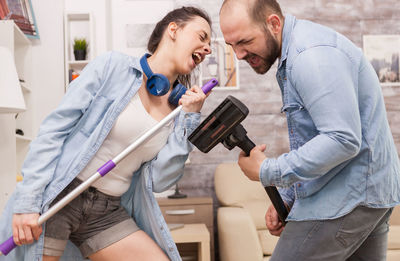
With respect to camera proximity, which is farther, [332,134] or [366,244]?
[366,244]

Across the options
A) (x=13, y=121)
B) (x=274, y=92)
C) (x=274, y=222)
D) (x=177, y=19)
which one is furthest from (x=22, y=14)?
(x=274, y=222)

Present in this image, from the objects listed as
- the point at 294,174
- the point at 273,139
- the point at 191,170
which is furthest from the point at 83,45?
the point at 294,174

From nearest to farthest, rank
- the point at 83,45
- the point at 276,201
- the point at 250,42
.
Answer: the point at 250,42, the point at 276,201, the point at 83,45

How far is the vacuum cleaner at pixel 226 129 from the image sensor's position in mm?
1415

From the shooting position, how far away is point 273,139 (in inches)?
168

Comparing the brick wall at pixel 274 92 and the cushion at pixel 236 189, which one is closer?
the cushion at pixel 236 189

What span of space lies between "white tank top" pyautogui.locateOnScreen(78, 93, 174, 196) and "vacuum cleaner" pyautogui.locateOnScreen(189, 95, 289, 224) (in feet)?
0.73

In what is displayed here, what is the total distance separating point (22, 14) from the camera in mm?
4000

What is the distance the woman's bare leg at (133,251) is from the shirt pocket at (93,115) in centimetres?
44

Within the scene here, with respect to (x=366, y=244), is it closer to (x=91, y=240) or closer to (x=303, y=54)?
(x=303, y=54)

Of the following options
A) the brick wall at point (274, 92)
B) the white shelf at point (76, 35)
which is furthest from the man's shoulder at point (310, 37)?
the white shelf at point (76, 35)

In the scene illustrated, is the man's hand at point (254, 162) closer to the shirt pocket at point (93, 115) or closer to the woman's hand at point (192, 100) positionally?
the woman's hand at point (192, 100)

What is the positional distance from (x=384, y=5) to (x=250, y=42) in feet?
11.7

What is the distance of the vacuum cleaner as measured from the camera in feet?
4.64
